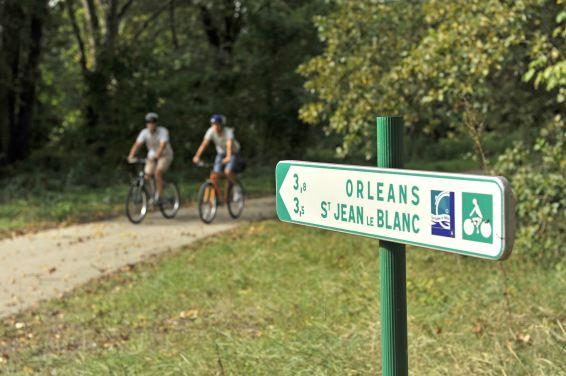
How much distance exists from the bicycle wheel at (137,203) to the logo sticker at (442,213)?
11052mm

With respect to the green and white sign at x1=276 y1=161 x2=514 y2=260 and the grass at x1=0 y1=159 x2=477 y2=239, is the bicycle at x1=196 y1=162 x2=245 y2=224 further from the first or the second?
the green and white sign at x1=276 y1=161 x2=514 y2=260

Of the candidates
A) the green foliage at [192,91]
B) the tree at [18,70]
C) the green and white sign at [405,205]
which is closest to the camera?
the green and white sign at [405,205]

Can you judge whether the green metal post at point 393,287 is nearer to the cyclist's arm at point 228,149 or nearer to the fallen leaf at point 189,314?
the fallen leaf at point 189,314

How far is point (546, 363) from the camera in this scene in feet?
14.9

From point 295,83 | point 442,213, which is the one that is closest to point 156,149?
point 295,83

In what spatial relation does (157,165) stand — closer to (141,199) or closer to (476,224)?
(141,199)

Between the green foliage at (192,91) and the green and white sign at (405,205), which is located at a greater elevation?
the green foliage at (192,91)

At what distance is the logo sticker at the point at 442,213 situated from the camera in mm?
2539

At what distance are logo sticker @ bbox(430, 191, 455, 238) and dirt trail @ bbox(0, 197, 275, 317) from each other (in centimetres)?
630

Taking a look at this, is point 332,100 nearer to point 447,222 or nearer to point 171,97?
point 447,222

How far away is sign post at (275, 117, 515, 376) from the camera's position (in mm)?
2412

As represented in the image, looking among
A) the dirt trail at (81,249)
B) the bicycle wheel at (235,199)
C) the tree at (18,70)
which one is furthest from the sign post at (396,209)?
the tree at (18,70)

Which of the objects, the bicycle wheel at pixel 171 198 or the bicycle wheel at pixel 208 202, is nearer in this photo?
the bicycle wheel at pixel 208 202

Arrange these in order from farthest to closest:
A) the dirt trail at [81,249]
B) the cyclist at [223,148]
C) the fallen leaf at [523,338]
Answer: the cyclist at [223,148] < the dirt trail at [81,249] < the fallen leaf at [523,338]
